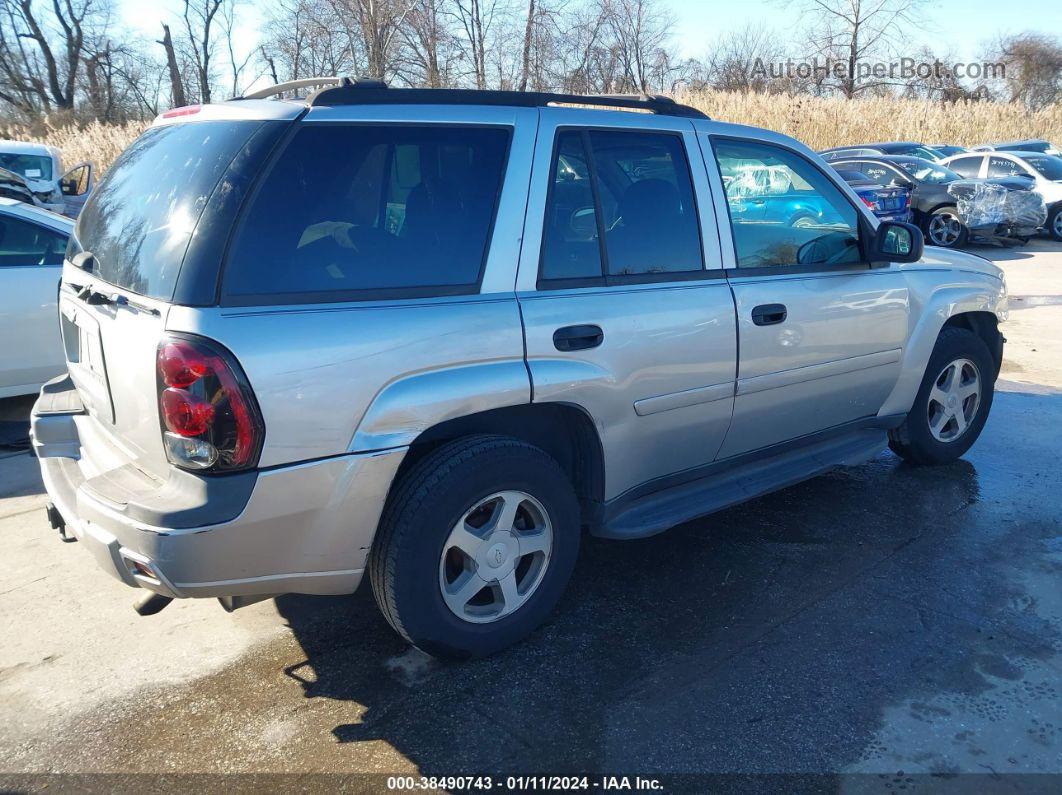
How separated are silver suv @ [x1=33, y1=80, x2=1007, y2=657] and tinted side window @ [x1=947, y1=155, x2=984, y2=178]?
1622 centimetres

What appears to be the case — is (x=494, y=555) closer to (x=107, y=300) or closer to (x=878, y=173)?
(x=107, y=300)

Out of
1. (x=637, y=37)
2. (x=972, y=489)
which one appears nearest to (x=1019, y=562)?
(x=972, y=489)

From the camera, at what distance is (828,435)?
432 cm

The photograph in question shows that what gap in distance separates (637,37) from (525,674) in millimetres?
34969

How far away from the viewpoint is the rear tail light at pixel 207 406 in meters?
2.42

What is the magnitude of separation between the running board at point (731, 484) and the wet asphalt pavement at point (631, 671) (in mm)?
350

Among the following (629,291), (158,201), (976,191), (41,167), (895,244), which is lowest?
(629,291)

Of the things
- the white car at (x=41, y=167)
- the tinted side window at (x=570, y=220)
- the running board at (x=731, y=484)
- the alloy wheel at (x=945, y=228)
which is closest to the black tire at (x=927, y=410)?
the running board at (x=731, y=484)

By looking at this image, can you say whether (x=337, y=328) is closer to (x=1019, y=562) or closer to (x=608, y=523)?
(x=608, y=523)

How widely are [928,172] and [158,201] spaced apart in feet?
52.7

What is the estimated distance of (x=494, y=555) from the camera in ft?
10.0

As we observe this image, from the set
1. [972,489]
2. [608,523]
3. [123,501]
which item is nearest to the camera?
[123,501]

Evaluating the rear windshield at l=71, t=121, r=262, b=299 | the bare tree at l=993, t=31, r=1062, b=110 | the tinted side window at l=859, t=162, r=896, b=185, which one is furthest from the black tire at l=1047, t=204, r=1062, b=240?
the bare tree at l=993, t=31, r=1062, b=110

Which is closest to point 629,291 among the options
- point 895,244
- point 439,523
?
point 439,523
